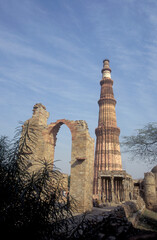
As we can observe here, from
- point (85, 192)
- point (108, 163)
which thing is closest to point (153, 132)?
point (85, 192)

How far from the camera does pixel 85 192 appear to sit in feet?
27.0

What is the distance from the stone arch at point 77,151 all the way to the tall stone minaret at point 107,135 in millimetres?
15543

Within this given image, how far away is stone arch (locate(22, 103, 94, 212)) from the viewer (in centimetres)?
832

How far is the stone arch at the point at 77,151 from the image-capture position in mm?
8320

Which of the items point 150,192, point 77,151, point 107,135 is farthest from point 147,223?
point 107,135

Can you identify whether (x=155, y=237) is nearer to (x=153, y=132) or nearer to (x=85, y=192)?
(x=85, y=192)

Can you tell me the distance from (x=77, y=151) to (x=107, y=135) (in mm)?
17964

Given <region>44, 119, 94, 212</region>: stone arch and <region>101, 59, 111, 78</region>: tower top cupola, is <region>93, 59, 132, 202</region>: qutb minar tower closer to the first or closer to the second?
<region>101, 59, 111, 78</region>: tower top cupola

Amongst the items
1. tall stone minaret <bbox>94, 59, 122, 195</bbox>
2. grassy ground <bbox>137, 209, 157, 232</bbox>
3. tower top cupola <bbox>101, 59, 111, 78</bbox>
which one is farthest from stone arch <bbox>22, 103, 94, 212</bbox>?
tower top cupola <bbox>101, 59, 111, 78</bbox>

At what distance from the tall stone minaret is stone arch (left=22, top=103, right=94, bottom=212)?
1554cm

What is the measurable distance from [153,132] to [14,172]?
1010 cm

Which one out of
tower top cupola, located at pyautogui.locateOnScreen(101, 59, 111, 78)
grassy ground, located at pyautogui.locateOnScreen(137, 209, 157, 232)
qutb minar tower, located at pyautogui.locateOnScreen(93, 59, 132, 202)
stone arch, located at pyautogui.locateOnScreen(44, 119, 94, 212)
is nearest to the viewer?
grassy ground, located at pyautogui.locateOnScreen(137, 209, 157, 232)

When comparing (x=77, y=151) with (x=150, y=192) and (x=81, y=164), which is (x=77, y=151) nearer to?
(x=81, y=164)

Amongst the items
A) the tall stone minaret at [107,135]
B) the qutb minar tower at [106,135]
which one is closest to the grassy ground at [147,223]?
the qutb minar tower at [106,135]
